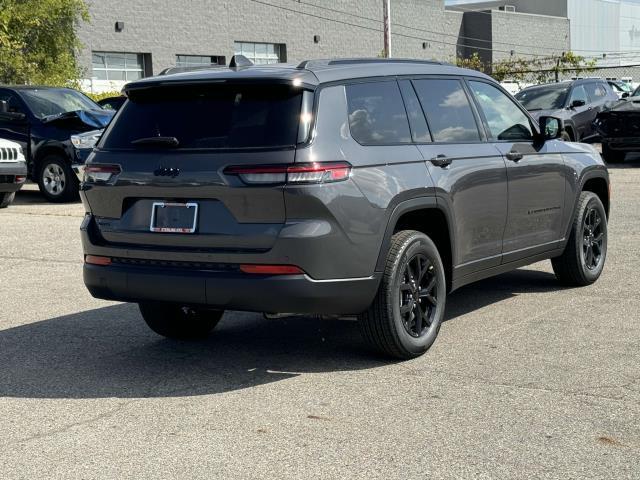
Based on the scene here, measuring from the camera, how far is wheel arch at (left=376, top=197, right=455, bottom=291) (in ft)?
20.4

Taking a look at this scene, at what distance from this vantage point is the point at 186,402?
570 cm

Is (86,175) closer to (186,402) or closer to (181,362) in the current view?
(181,362)

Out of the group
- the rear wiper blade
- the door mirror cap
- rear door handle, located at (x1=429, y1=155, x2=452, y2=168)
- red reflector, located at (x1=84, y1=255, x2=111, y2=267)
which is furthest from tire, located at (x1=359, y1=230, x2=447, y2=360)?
the door mirror cap

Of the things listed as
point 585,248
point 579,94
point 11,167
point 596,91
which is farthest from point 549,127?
point 596,91

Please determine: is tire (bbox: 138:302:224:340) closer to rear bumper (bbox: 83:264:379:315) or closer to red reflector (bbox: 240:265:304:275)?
rear bumper (bbox: 83:264:379:315)

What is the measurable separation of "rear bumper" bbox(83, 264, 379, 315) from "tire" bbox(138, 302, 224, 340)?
85 centimetres

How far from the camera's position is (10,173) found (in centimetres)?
1600

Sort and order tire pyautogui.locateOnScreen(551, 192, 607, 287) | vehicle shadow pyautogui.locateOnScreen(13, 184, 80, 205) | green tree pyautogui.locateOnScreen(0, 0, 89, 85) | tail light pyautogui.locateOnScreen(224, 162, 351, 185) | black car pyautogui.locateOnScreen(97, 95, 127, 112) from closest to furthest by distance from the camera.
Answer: tail light pyautogui.locateOnScreen(224, 162, 351, 185) → tire pyautogui.locateOnScreen(551, 192, 607, 287) → vehicle shadow pyautogui.locateOnScreen(13, 184, 80, 205) → black car pyautogui.locateOnScreen(97, 95, 127, 112) → green tree pyautogui.locateOnScreen(0, 0, 89, 85)

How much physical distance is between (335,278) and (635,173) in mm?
14793

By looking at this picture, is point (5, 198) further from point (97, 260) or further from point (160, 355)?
point (97, 260)

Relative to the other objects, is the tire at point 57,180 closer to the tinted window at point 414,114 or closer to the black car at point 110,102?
the black car at point 110,102

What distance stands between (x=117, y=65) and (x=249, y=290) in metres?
43.5

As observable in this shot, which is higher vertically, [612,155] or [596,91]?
[596,91]

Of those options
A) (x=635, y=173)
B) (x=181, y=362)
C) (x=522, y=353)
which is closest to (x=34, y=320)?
(x=181, y=362)
